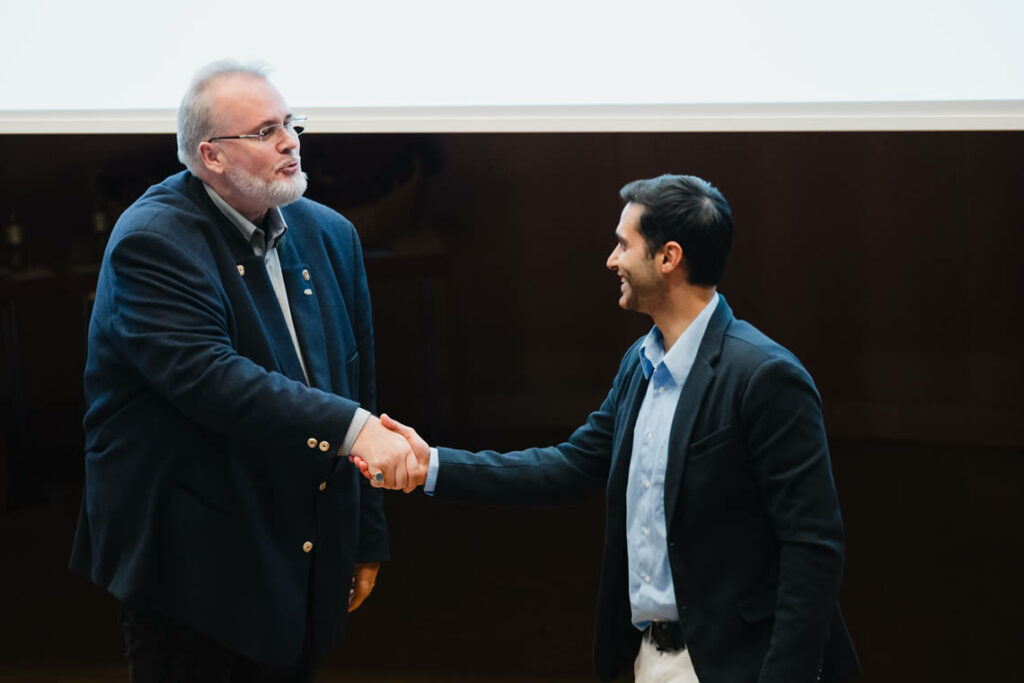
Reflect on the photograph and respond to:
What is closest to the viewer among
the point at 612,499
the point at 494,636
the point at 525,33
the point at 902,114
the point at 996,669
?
the point at 612,499

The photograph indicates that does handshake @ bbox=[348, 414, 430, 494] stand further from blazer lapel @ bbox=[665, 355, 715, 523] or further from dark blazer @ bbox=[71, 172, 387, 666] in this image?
blazer lapel @ bbox=[665, 355, 715, 523]

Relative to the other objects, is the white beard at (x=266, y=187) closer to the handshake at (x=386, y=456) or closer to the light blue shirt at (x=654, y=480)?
the handshake at (x=386, y=456)

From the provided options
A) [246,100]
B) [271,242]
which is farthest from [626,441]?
[246,100]

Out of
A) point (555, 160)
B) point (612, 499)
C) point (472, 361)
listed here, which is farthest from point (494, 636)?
point (612, 499)

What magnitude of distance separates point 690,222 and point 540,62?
1033 millimetres

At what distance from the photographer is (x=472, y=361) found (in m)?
3.12

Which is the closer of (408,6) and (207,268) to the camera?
(207,268)

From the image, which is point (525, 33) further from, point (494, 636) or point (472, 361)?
point (494, 636)

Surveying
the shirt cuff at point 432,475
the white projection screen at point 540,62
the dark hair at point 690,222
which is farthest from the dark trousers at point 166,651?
the white projection screen at point 540,62

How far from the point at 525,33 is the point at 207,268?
3.59 ft

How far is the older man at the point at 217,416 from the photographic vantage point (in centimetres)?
176

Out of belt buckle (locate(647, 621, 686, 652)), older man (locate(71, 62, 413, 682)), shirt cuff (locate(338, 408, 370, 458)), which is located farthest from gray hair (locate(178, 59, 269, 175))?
belt buckle (locate(647, 621, 686, 652))

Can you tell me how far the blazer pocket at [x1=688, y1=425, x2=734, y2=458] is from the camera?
5.27 feet

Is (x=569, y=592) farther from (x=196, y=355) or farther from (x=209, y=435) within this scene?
(x=196, y=355)
